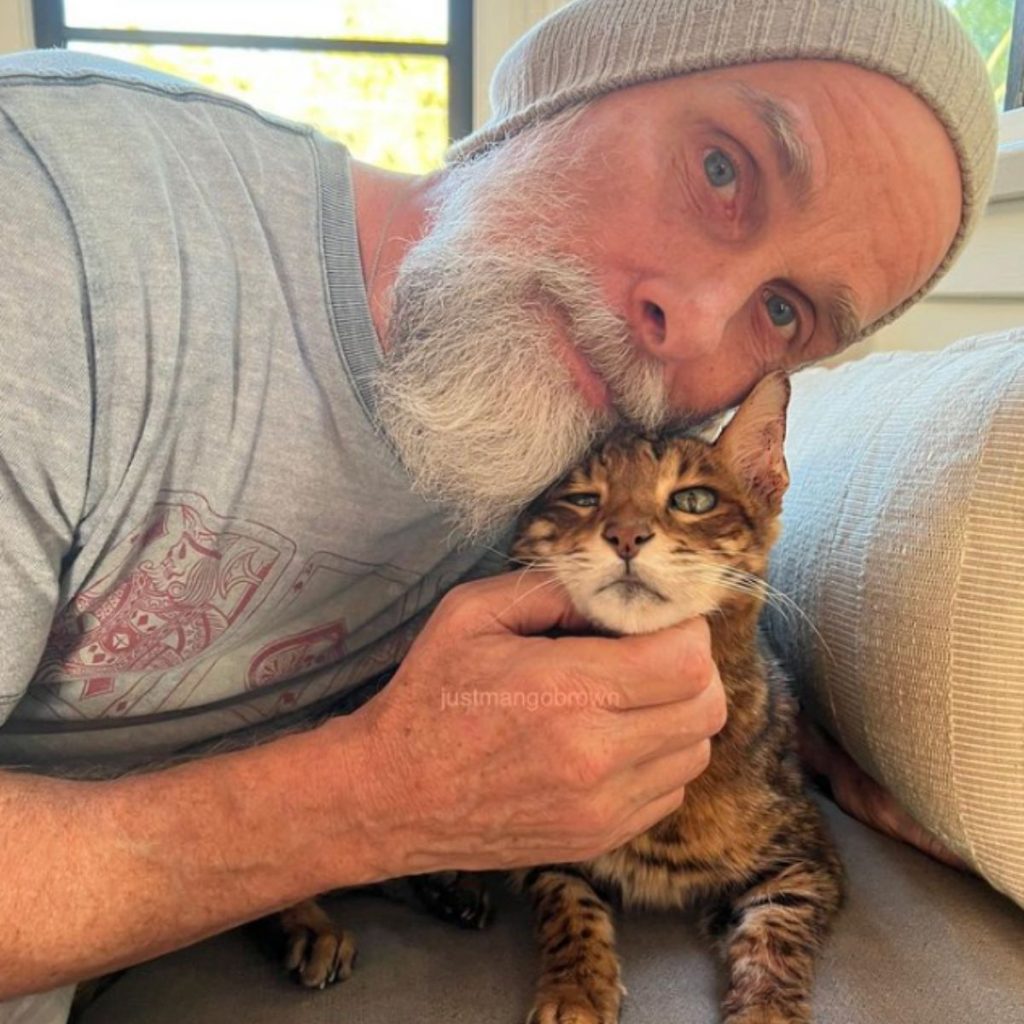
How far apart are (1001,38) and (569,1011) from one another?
189cm

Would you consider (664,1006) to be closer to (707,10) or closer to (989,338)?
(989,338)

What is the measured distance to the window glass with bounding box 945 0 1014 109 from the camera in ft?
5.65

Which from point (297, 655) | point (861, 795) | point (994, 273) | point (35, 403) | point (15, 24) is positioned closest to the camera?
point (35, 403)

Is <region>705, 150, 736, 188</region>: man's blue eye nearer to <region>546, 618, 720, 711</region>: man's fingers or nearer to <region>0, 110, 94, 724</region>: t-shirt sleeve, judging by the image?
<region>546, 618, 720, 711</region>: man's fingers

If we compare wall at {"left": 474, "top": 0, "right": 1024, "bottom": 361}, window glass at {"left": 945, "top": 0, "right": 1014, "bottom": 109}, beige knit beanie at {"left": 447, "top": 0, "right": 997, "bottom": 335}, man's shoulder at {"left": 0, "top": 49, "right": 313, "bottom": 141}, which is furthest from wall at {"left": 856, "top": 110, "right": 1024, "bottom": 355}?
man's shoulder at {"left": 0, "top": 49, "right": 313, "bottom": 141}

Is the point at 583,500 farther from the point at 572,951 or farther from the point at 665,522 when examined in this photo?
the point at 572,951

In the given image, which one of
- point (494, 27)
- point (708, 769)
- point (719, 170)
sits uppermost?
point (494, 27)

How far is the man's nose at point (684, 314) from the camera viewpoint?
841 mm

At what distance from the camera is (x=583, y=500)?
0.94 meters

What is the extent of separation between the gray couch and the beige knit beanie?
2.24 ft

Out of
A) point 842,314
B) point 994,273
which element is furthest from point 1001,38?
point 842,314

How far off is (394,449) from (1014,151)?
3.99 feet

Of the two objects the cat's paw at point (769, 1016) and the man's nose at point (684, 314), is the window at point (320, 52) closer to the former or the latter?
the man's nose at point (684, 314)

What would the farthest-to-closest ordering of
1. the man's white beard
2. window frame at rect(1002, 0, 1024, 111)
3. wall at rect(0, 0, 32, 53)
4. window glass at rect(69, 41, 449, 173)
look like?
window glass at rect(69, 41, 449, 173)
wall at rect(0, 0, 32, 53)
window frame at rect(1002, 0, 1024, 111)
the man's white beard
